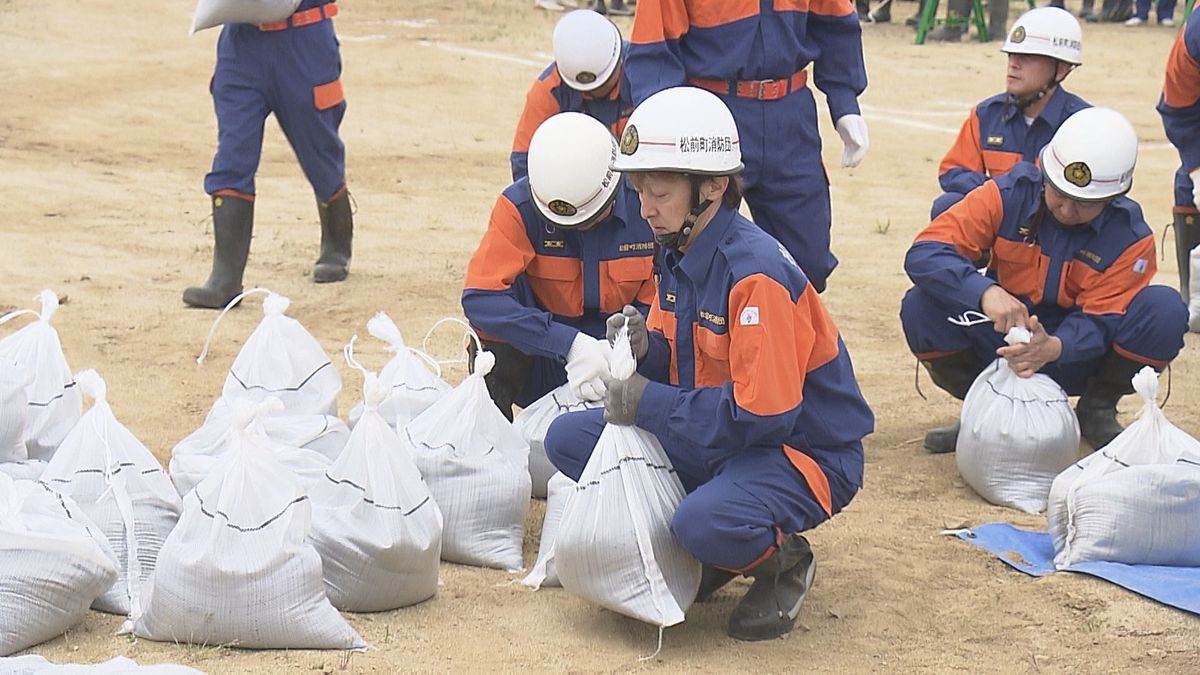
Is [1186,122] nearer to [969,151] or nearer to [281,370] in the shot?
[969,151]

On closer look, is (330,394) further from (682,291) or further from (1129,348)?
(1129,348)

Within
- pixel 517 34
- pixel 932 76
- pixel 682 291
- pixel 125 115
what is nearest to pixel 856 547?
pixel 682 291

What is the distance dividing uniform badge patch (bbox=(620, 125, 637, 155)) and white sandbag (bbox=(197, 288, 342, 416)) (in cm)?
127

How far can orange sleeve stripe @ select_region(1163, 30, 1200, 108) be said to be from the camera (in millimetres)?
6238

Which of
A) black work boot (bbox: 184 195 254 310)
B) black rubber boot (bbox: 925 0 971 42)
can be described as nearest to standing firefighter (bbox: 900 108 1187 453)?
black work boot (bbox: 184 195 254 310)

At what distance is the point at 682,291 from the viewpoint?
3.74 m

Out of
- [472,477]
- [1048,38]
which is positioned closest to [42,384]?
[472,477]

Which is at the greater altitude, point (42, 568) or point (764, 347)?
point (764, 347)

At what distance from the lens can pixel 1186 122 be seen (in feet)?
21.1

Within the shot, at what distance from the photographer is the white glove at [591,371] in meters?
3.66

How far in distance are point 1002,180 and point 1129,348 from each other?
0.63 metres

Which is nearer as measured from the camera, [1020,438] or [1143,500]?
[1143,500]

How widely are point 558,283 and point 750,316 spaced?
4.14 feet

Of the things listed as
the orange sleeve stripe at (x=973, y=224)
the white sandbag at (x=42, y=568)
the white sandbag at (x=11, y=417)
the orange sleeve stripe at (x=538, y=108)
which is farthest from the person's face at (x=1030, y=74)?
the white sandbag at (x=42, y=568)
